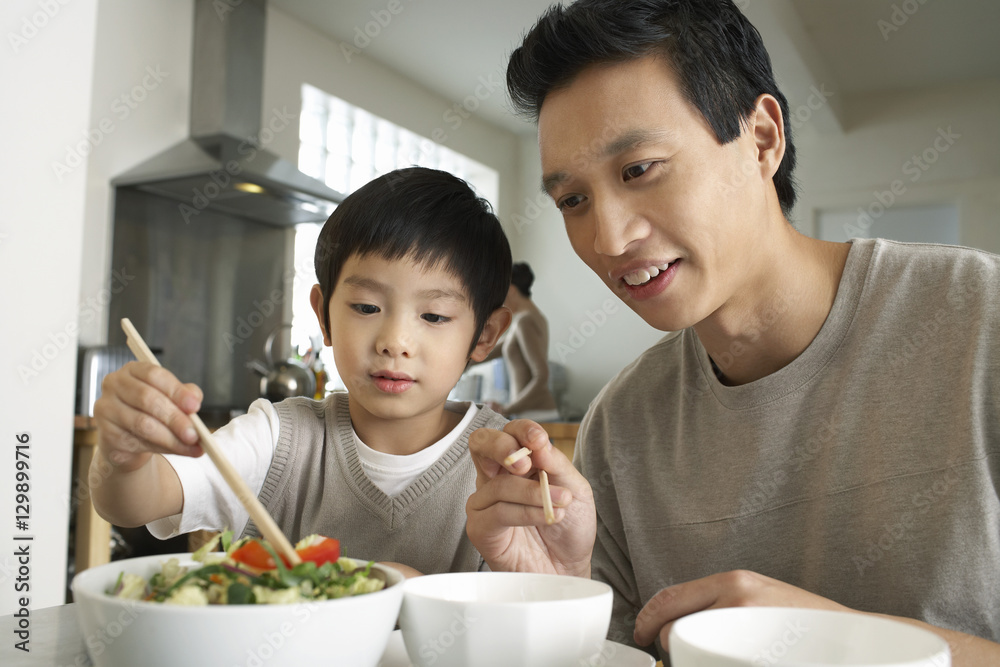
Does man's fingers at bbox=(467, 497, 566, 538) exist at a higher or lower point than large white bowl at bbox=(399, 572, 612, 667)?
higher

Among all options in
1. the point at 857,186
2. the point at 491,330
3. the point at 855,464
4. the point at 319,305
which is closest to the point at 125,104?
the point at 319,305

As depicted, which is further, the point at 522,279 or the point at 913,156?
the point at 913,156

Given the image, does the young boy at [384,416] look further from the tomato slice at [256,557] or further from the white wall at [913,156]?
the white wall at [913,156]

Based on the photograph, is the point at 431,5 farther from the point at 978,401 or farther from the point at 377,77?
the point at 978,401

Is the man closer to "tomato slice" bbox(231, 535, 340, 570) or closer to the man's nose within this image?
the man's nose

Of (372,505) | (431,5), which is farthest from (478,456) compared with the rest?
(431,5)

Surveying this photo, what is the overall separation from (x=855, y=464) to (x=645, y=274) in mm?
356

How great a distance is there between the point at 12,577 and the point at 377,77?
491 centimetres

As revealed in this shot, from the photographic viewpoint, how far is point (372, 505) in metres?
1.06

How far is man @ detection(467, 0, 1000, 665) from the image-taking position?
0.92 m

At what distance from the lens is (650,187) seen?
95cm

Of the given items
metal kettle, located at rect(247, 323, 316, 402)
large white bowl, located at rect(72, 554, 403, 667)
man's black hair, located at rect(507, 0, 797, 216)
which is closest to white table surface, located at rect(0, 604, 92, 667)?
large white bowl, located at rect(72, 554, 403, 667)

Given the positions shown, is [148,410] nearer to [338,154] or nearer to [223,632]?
[223,632]

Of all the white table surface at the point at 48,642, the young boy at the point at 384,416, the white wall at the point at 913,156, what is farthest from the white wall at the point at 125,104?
the white wall at the point at 913,156
